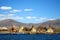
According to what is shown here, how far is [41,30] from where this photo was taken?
110562 mm

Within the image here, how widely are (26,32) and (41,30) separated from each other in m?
7.95

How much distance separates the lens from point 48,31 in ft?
375

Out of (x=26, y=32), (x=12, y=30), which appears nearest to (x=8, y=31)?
(x=12, y=30)

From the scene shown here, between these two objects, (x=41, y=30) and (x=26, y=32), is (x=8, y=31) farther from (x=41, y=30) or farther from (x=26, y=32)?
(x=41, y=30)

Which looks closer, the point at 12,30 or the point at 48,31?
the point at 12,30

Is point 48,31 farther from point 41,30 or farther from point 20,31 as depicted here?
point 20,31

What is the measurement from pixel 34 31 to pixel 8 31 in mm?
13165

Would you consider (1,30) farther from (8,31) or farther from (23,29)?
(23,29)

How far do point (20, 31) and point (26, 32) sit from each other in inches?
200

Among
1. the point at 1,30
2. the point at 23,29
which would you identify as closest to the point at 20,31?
the point at 23,29

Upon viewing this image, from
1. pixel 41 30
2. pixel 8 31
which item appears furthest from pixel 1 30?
pixel 41 30

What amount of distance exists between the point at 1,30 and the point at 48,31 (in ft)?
78.6

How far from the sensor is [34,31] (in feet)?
366

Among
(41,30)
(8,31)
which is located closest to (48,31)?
(41,30)
